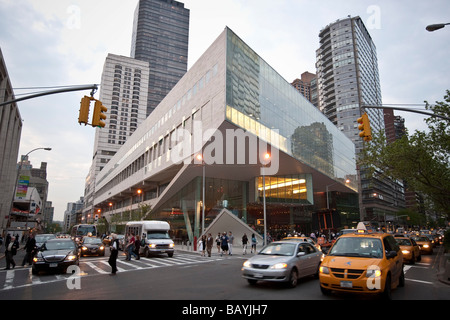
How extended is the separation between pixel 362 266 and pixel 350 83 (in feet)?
397

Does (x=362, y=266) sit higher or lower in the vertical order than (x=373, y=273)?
higher

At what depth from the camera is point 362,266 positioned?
25.1 feet

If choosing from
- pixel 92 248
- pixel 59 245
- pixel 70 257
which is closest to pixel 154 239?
pixel 92 248

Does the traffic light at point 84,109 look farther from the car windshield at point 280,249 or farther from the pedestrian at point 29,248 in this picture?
the pedestrian at point 29,248

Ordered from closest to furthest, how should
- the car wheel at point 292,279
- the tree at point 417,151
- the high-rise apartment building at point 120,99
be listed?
the car wheel at point 292,279
the tree at point 417,151
the high-rise apartment building at point 120,99

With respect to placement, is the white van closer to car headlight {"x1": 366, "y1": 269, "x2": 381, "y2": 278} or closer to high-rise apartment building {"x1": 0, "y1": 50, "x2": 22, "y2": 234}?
car headlight {"x1": 366, "y1": 269, "x2": 381, "y2": 278}

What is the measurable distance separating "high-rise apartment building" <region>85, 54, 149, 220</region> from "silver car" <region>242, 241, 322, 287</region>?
125690 millimetres

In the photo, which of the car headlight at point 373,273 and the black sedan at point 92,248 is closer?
the car headlight at point 373,273

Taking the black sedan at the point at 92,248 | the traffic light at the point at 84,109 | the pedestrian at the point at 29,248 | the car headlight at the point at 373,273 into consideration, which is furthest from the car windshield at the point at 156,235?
the car headlight at the point at 373,273

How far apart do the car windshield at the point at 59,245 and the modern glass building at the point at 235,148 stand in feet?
50.4

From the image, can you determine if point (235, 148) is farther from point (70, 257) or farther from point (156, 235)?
point (70, 257)

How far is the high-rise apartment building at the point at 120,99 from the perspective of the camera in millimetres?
129375

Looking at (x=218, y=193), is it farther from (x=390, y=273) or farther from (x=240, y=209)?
(x=390, y=273)

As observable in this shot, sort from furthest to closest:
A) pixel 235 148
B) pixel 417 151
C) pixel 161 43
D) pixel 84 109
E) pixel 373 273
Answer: pixel 161 43 → pixel 235 148 → pixel 417 151 → pixel 84 109 → pixel 373 273
